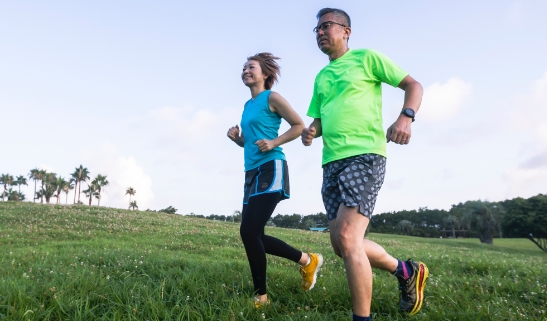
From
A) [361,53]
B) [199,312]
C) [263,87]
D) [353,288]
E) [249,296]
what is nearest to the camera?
[353,288]

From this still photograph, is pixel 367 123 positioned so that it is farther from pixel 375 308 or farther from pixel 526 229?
pixel 526 229

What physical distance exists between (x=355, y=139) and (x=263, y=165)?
1.22 m

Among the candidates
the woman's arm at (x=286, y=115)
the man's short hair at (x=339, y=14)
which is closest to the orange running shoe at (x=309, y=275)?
the woman's arm at (x=286, y=115)

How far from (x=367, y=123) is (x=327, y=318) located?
70.1 inches

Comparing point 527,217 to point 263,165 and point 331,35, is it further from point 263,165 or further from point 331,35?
point 331,35

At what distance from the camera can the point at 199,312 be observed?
334 centimetres

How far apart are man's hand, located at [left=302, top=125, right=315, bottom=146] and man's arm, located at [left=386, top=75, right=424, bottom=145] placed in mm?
746

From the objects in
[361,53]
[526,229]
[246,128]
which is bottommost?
[526,229]

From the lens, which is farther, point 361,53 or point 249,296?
point 249,296

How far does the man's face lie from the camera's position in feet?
12.0

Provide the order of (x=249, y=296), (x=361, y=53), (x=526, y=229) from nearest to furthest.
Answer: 1. (x=361, y=53)
2. (x=249, y=296)
3. (x=526, y=229)

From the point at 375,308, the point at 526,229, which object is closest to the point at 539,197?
the point at 526,229

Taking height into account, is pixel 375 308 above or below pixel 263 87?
below

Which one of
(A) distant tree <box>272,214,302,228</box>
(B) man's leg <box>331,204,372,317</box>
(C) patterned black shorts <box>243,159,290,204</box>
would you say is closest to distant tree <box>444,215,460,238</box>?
(A) distant tree <box>272,214,302,228</box>
